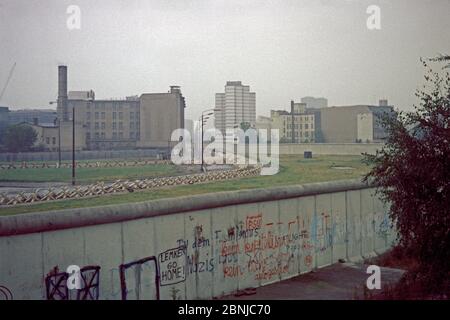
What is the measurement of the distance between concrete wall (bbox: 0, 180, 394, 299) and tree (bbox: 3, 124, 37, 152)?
31649 mm

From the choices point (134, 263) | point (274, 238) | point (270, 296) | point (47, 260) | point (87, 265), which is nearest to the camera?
point (47, 260)

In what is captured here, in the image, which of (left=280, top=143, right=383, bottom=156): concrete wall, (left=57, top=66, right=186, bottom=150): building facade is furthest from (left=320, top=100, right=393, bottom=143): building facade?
(left=57, top=66, right=186, bottom=150): building facade

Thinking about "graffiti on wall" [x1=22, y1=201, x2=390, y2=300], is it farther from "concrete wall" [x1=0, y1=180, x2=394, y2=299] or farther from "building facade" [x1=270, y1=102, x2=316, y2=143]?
"building facade" [x1=270, y1=102, x2=316, y2=143]

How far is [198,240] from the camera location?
40.7ft

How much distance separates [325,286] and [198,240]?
4079 mm

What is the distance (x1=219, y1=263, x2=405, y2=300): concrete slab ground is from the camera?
43.1 ft

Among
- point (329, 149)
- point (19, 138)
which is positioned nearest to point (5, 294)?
point (19, 138)

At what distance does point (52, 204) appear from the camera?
15.5 metres

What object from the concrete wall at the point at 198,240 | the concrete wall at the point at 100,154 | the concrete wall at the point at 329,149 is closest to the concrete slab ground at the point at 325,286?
the concrete wall at the point at 198,240

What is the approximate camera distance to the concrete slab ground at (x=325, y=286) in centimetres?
1313

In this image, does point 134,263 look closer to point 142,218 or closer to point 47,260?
point 142,218

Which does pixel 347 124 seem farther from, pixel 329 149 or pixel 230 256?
pixel 230 256
